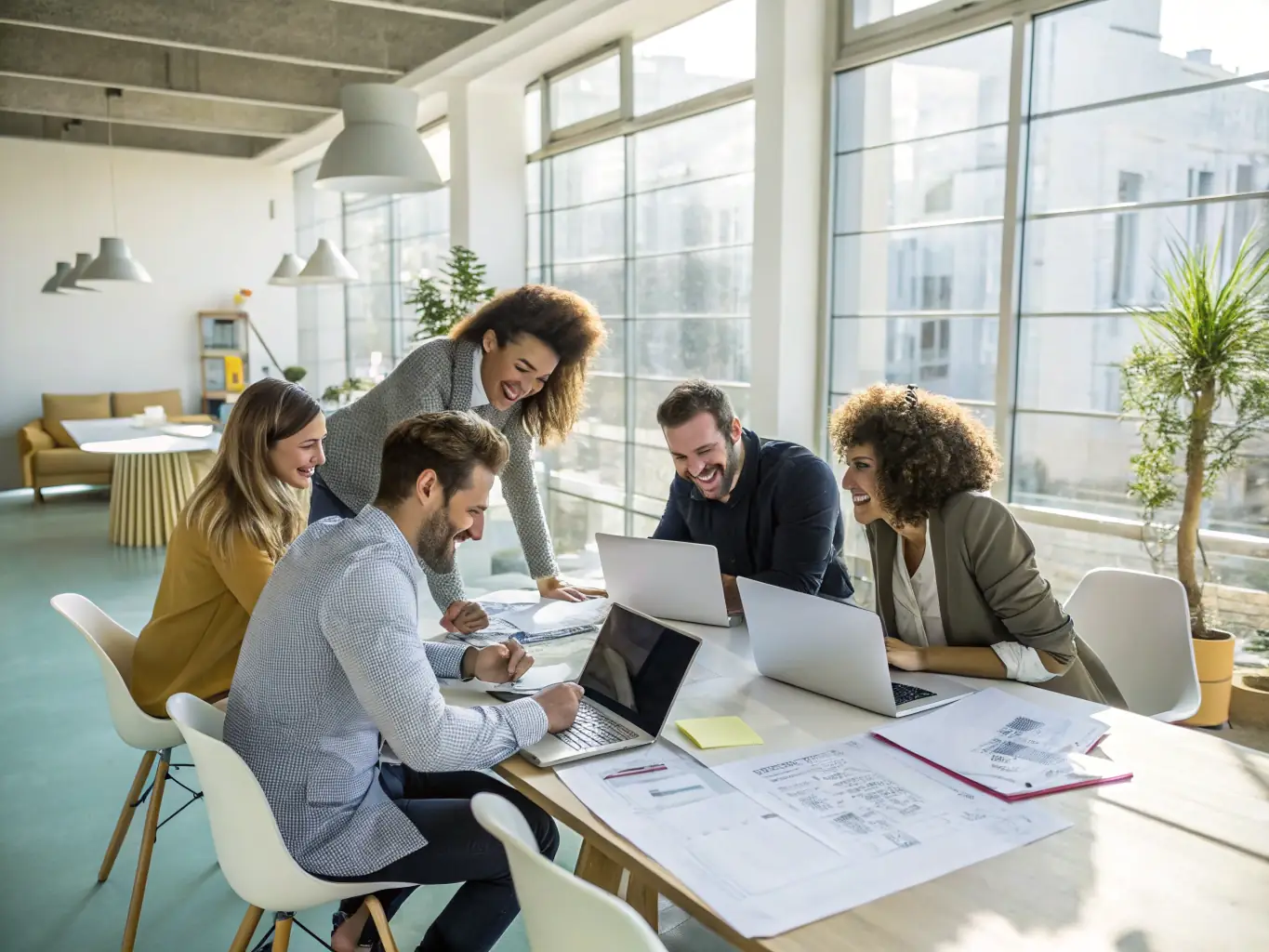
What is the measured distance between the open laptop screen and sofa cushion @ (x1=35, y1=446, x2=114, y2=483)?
27.4 feet

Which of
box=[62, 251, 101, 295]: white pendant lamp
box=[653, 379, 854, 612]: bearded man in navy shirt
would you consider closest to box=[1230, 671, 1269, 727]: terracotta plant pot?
box=[653, 379, 854, 612]: bearded man in navy shirt

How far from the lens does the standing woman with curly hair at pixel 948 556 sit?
6.98 ft

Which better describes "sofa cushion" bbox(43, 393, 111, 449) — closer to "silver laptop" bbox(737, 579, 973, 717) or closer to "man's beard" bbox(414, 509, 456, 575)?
"man's beard" bbox(414, 509, 456, 575)

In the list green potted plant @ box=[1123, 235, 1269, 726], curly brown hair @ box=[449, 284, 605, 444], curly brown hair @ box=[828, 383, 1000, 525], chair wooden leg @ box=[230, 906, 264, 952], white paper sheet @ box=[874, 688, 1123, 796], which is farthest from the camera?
green potted plant @ box=[1123, 235, 1269, 726]

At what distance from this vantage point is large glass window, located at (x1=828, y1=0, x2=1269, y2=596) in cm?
364

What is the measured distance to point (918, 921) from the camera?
4.02 feet

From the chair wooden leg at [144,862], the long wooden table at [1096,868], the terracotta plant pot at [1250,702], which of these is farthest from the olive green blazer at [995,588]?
the chair wooden leg at [144,862]

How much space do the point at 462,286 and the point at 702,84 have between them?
228cm

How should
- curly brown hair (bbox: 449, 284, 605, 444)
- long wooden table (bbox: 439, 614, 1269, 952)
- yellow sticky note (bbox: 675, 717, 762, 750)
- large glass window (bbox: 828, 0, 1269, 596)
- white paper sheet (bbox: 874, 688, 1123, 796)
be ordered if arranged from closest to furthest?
long wooden table (bbox: 439, 614, 1269, 952), white paper sheet (bbox: 874, 688, 1123, 796), yellow sticky note (bbox: 675, 717, 762, 750), curly brown hair (bbox: 449, 284, 605, 444), large glass window (bbox: 828, 0, 1269, 596)

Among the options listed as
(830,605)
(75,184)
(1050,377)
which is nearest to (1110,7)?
(1050,377)

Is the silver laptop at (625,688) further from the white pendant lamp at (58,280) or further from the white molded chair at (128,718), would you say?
the white pendant lamp at (58,280)

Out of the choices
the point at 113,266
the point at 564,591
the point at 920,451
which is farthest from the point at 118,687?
the point at 113,266

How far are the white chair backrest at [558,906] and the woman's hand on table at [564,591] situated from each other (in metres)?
1.42

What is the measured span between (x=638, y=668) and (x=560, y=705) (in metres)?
0.16
